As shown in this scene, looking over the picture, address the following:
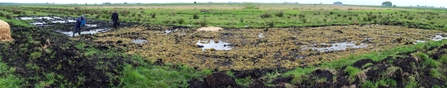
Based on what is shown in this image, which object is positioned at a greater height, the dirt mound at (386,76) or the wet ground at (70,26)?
the wet ground at (70,26)

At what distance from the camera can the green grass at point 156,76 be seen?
8.98 meters

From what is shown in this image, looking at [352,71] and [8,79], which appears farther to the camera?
[352,71]

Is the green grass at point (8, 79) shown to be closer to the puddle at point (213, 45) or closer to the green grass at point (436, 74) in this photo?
the puddle at point (213, 45)

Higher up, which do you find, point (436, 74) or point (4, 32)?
point (4, 32)

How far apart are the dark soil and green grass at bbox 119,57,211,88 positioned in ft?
1.11

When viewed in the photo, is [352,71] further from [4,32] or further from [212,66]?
[4,32]

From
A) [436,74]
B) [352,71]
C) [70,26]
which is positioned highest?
[70,26]

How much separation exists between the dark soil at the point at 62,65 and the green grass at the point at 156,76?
0.34 meters

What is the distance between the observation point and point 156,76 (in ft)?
32.2

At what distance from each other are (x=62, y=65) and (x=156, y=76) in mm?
2970

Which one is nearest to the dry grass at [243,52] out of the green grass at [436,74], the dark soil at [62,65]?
the dark soil at [62,65]

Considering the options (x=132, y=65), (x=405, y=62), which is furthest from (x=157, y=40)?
(x=405, y=62)

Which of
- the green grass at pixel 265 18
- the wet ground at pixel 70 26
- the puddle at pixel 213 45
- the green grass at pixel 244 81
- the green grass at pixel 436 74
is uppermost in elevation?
the green grass at pixel 265 18

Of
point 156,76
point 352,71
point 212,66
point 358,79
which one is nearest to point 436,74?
point 352,71
